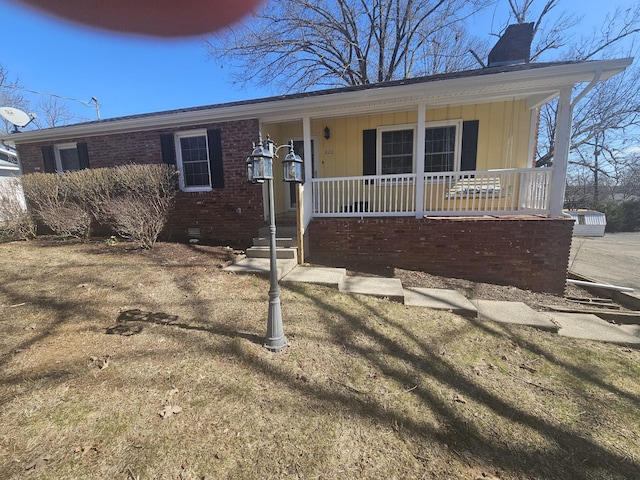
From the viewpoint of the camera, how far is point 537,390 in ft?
8.64

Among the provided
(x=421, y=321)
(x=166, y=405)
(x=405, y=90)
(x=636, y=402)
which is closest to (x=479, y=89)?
(x=405, y=90)

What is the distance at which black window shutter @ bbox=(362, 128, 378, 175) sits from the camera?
752cm

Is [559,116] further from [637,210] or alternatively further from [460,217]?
A: [637,210]

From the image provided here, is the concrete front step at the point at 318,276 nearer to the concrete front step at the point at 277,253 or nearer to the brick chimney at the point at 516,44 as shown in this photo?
the concrete front step at the point at 277,253

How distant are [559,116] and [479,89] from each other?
1474 millimetres

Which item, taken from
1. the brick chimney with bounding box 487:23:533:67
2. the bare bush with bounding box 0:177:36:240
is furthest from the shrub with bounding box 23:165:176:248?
the brick chimney with bounding box 487:23:533:67

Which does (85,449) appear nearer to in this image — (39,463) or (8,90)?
(39,463)

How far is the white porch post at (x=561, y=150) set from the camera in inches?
206

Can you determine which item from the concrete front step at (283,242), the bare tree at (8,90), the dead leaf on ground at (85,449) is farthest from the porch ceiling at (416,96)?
the bare tree at (8,90)

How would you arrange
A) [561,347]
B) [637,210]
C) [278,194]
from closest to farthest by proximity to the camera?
[561,347] → [278,194] → [637,210]

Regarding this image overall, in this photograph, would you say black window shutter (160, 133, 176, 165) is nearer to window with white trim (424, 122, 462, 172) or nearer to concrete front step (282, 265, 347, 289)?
concrete front step (282, 265, 347, 289)

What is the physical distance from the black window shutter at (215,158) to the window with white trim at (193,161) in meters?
0.21

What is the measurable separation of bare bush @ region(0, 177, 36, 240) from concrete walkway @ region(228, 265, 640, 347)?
5820mm

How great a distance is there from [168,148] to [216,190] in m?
1.67
